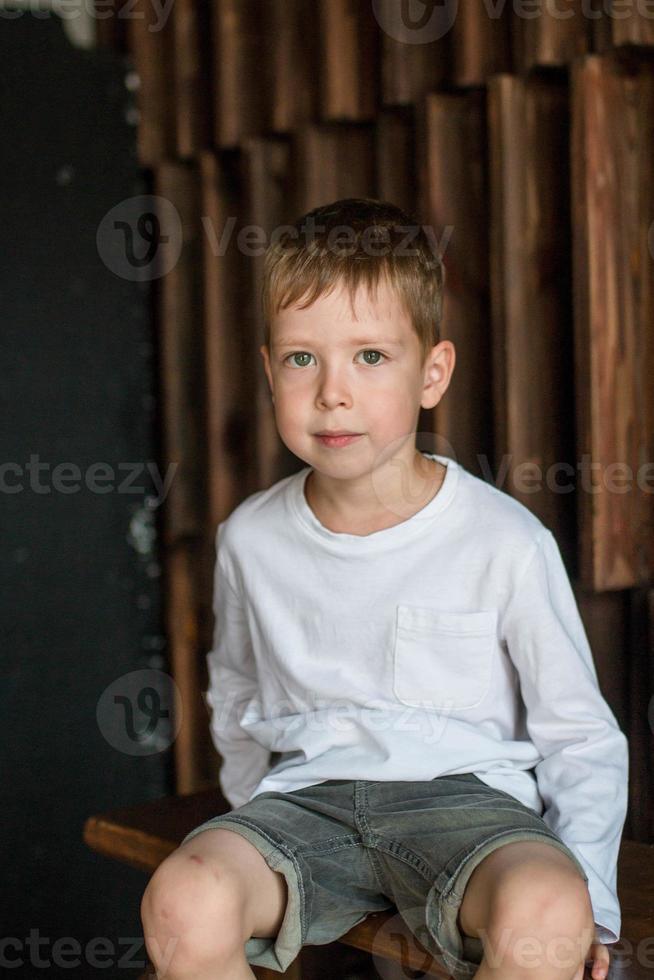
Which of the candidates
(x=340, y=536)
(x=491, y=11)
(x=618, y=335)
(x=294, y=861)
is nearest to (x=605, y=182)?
(x=618, y=335)

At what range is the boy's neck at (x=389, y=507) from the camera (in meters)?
1.56

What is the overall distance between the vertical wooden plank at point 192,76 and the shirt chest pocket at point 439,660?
1.18m

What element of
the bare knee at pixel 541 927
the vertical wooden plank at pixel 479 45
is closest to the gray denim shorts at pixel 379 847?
the bare knee at pixel 541 927

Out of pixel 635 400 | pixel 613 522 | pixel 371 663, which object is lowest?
pixel 371 663

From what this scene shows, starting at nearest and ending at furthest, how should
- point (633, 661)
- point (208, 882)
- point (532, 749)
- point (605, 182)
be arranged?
point (208, 882) → point (532, 749) → point (605, 182) → point (633, 661)

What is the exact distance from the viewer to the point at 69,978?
2221 mm

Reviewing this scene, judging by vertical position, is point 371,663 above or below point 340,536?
below

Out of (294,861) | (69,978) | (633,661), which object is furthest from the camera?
(69,978)

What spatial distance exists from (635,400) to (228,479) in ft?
2.77

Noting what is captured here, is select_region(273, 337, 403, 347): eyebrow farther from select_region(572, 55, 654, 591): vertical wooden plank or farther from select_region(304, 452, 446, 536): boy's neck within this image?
select_region(572, 55, 654, 591): vertical wooden plank

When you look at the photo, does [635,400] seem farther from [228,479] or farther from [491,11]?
[228,479]

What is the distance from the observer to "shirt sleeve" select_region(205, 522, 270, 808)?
173 centimetres

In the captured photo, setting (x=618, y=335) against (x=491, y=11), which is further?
(x=491, y=11)

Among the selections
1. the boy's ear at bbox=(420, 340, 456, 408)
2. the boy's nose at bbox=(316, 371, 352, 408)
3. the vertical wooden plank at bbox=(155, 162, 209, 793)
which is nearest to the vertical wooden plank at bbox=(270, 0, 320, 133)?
the vertical wooden plank at bbox=(155, 162, 209, 793)
